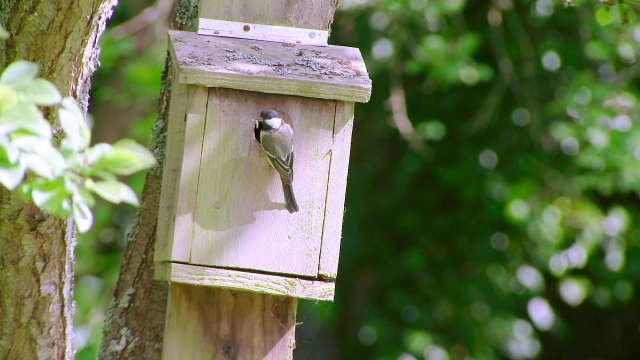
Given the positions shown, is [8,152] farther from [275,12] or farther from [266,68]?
[275,12]

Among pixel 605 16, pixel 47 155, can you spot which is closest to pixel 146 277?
pixel 47 155

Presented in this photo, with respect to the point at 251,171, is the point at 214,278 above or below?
below

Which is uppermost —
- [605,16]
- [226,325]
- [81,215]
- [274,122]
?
[605,16]

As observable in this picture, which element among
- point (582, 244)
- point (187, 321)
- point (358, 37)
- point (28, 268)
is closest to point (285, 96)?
point (187, 321)

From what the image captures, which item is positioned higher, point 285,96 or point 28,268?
point 285,96

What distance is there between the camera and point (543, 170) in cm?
444

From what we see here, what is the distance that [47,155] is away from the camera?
95cm

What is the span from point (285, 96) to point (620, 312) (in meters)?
4.56

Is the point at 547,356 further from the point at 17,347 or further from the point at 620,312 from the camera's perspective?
the point at 17,347

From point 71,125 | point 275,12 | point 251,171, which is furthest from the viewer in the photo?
point 275,12

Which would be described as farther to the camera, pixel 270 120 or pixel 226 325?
pixel 226 325

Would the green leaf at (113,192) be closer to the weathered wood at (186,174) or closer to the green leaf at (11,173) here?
the green leaf at (11,173)

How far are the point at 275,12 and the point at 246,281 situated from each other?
2.25 ft

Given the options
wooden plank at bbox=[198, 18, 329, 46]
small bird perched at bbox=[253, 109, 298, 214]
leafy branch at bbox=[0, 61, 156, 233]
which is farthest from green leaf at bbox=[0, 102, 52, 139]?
wooden plank at bbox=[198, 18, 329, 46]
